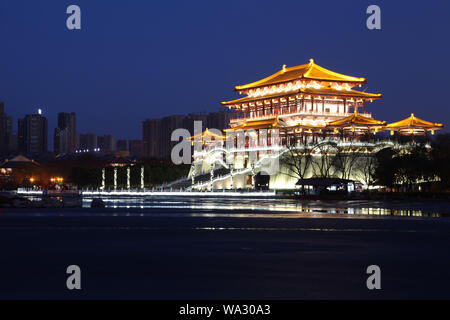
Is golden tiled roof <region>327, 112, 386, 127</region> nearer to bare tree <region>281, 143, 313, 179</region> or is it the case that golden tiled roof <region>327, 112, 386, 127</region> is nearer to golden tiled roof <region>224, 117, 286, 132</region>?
bare tree <region>281, 143, 313, 179</region>

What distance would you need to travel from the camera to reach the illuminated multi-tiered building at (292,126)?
279 ft

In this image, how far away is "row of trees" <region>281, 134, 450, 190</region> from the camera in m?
70.1

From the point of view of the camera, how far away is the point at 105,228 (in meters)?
27.8

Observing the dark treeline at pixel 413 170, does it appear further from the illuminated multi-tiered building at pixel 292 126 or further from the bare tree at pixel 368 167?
the illuminated multi-tiered building at pixel 292 126

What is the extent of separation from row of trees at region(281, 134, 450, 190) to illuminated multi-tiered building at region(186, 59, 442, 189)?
1.26ft

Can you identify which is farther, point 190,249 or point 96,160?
point 96,160

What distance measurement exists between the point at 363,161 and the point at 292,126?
9670 millimetres

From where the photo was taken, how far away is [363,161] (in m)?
83.7

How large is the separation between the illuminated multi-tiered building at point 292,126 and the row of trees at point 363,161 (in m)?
0.39

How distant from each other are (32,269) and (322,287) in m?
6.64

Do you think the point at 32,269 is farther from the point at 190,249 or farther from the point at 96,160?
the point at 96,160

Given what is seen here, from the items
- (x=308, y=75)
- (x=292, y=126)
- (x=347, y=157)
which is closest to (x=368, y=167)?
(x=347, y=157)

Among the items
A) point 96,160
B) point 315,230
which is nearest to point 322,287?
point 315,230

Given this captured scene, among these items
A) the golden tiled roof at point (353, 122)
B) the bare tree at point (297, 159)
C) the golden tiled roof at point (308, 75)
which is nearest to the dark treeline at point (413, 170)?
the bare tree at point (297, 159)
